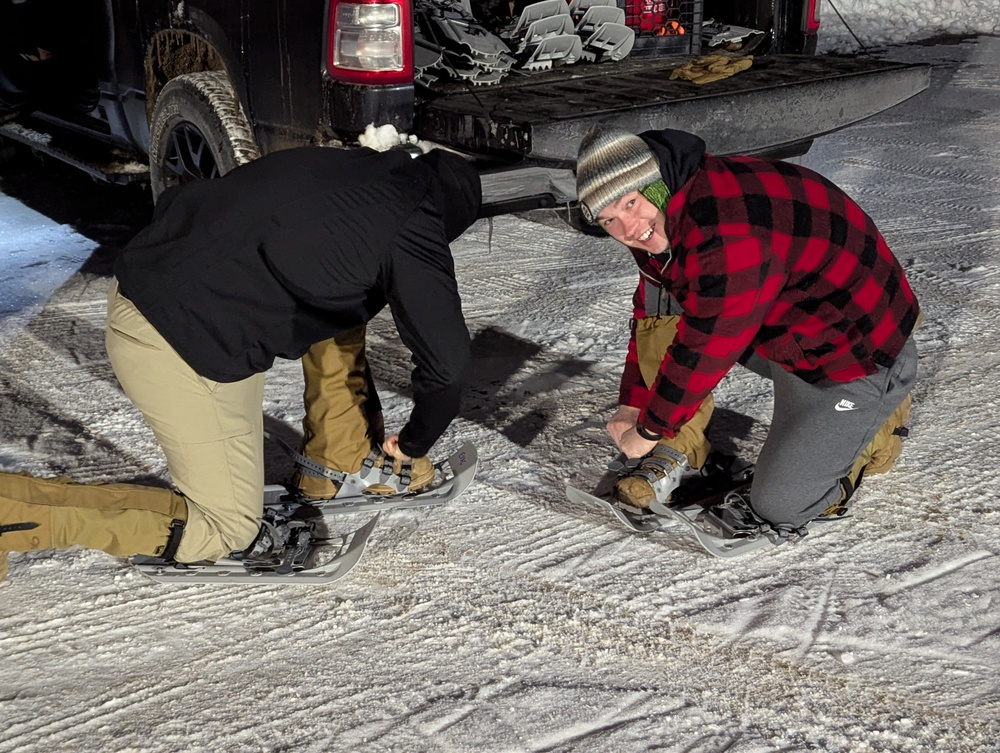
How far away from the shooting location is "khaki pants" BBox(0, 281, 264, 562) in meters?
Result: 2.39

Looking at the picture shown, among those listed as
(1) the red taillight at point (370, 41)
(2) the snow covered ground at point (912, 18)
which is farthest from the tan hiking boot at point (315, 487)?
(2) the snow covered ground at point (912, 18)

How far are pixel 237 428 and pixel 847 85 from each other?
2.92 metres

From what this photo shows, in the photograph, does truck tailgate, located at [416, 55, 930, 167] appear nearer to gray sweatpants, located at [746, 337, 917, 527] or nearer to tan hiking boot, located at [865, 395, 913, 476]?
gray sweatpants, located at [746, 337, 917, 527]

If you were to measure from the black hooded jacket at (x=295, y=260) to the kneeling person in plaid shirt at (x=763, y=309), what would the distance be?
1.37 ft

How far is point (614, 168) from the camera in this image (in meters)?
2.30

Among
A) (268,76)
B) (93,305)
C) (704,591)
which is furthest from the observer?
(93,305)

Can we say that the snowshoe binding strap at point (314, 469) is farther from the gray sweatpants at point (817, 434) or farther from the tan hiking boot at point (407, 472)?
the gray sweatpants at point (817, 434)

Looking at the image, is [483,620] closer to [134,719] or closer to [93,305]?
[134,719]

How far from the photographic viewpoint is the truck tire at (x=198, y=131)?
4113 millimetres

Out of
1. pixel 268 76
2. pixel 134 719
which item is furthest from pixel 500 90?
Answer: pixel 134 719

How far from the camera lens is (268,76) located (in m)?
4.01

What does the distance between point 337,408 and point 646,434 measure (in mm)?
913

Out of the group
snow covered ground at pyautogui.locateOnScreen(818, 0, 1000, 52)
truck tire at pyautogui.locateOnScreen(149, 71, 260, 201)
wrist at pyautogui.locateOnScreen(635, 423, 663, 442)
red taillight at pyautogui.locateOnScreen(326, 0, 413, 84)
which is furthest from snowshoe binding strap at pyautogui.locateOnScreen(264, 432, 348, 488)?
snow covered ground at pyautogui.locateOnScreen(818, 0, 1000, 52)

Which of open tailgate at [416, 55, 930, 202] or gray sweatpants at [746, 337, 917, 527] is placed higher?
open tailgate at [416, 55, 930, 202]
